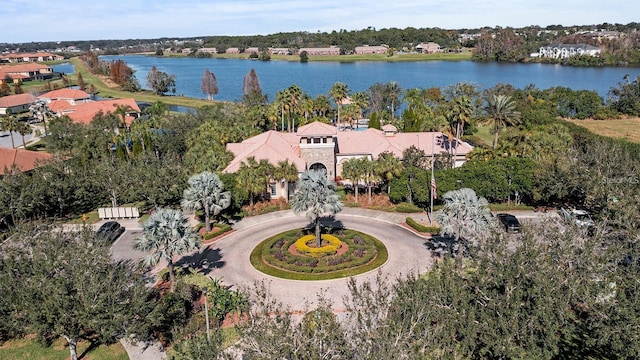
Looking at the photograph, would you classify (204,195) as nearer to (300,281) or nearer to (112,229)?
(112,229)

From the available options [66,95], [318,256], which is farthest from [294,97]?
[66,95]

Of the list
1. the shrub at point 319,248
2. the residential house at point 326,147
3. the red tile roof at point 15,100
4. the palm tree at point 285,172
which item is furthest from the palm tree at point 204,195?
the red tile roof at point 15,100

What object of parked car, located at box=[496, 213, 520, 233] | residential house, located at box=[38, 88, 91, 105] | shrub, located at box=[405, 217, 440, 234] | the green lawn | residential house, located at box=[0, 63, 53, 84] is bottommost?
the green lawn

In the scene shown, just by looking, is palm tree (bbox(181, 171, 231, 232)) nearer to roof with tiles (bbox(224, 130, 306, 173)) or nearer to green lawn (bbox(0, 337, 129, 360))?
roof with tiles (bbox(224, 130, 306, 173))

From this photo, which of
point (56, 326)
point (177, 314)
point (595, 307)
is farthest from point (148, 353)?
point (595, 307)

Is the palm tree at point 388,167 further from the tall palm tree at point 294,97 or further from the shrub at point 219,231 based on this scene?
the tall palm tree at point 294,97

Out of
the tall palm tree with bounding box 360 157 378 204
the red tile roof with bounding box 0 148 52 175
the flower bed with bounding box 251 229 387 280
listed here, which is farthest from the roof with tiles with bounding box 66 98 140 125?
the flower bed with bounding box 251 229 387 280

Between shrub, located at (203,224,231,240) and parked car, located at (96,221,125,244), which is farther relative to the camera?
parked car, located at (96,221,125,244)
